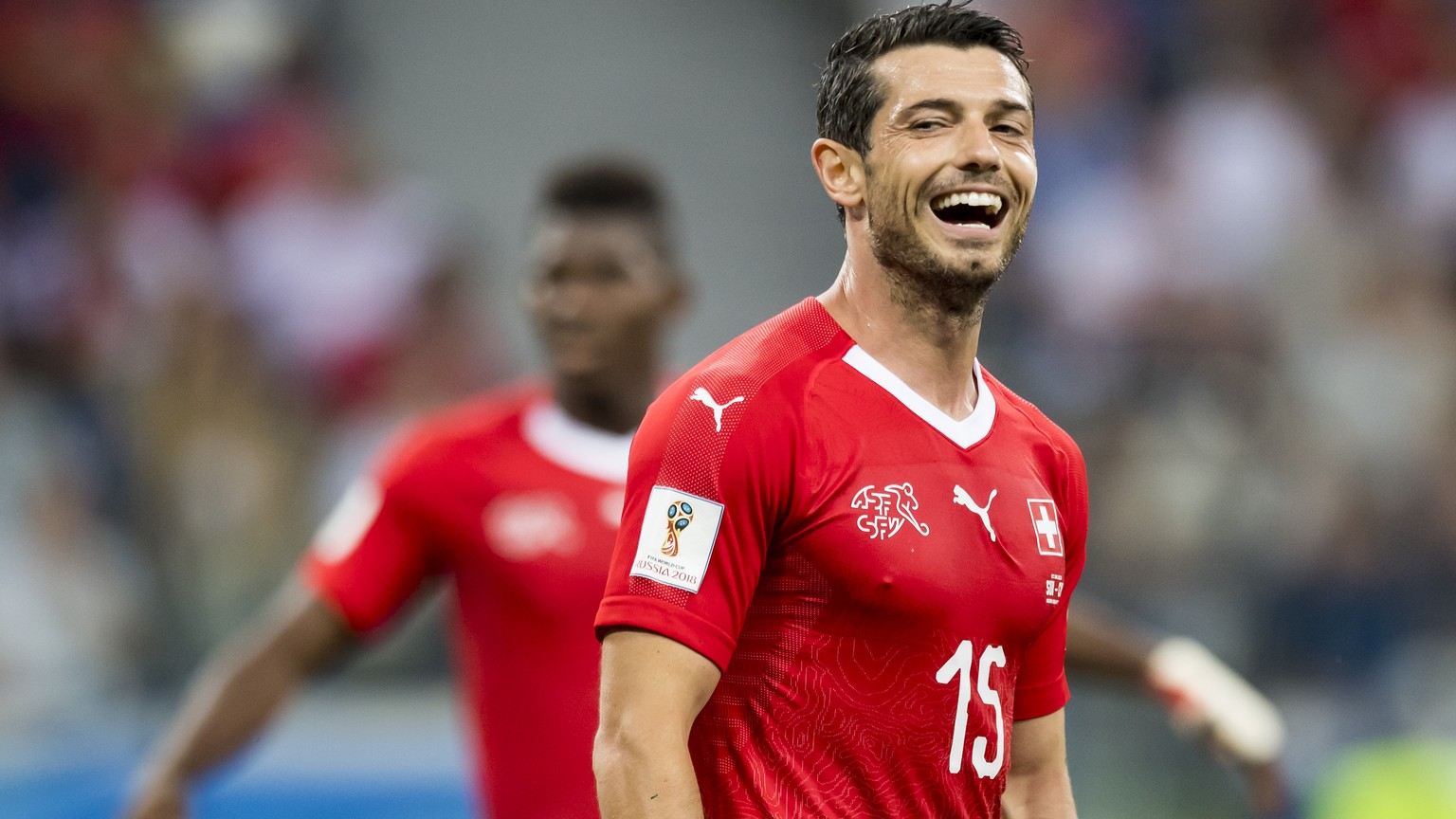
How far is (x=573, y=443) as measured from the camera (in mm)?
4875

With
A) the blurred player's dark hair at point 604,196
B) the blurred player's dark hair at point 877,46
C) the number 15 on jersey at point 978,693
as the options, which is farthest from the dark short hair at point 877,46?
the blurred player's dark hair at point 604,196

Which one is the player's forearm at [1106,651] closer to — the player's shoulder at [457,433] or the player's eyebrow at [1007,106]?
the player's shoulder at [457,433]

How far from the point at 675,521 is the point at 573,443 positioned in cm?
211

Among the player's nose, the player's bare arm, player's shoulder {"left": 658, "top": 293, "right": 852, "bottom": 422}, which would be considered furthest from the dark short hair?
the player's bare arm

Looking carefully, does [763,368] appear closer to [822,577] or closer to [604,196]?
[822,577]

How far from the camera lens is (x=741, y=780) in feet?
9.45

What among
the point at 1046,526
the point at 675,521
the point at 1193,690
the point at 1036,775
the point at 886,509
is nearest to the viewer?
the point at 675,521

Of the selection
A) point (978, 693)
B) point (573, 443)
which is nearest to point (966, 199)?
point (978, 693)

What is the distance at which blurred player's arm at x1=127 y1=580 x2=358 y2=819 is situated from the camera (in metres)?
4.65

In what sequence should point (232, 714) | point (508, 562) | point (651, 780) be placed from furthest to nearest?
point (232, 714) < point (508, 562) < point (651, 780)

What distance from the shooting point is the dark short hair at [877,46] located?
305 cm

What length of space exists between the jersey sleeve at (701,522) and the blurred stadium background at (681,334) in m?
4.26

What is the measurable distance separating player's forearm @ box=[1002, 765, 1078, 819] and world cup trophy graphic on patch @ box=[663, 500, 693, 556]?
982mm

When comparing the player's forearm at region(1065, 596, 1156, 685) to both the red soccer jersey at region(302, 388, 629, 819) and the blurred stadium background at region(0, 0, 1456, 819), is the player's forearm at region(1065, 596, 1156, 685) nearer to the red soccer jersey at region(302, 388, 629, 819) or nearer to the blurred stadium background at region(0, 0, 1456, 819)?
the red soccer jersey at region(302, 388, 629, 819)
